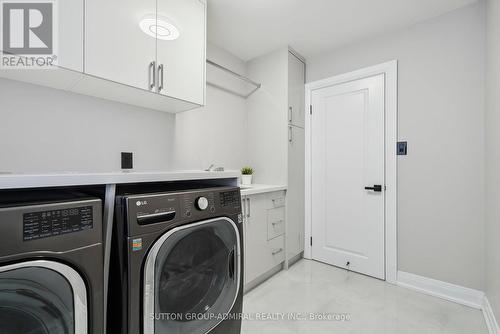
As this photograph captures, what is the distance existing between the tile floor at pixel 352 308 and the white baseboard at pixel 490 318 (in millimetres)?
38

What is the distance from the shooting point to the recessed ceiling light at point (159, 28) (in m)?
1.48

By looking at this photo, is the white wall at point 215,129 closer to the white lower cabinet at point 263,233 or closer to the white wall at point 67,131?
Result: the white wall at point 67,131

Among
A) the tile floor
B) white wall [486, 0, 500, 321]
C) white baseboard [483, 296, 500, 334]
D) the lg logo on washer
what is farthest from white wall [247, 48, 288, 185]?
the lg logo on washer

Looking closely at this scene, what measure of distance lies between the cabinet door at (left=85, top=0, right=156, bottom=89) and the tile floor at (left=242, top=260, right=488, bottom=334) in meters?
1.85

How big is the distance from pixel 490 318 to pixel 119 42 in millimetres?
3007

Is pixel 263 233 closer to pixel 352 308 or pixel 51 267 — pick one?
pixel 352 308

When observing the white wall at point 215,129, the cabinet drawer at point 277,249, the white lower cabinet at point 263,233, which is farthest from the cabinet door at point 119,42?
the cabinet drawer at point 277,249

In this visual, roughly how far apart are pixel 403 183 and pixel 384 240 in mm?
588

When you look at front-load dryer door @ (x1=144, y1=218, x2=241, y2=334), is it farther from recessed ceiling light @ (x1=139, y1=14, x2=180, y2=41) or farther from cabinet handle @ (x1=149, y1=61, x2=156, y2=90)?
recessed ceiling light @ (x1=139, y1=14, x2=180, y2=41)

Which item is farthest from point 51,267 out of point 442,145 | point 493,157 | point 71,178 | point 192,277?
point 442,145

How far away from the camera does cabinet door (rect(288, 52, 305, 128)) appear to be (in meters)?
2.60

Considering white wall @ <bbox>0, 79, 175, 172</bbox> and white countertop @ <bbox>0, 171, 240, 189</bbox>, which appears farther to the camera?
white wall @ <bbox>0, 79, 175, 172</bbox>

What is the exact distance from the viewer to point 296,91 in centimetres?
271

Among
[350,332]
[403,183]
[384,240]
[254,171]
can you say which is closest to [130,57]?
[254,171]
